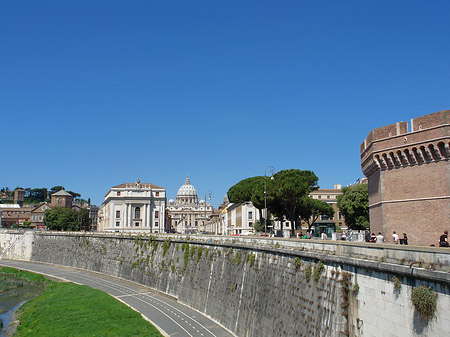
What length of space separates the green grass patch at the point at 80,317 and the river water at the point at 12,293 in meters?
1.47

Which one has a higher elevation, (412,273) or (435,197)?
(435,197)

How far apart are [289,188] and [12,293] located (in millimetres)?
34311

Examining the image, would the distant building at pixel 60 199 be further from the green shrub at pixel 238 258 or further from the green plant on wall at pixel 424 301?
the green plant on wall at pixel 424 301

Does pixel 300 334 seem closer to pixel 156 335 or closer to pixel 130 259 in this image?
pixel 156 335

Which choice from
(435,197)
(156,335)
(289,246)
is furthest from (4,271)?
(435,197)

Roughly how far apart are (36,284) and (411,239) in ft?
149

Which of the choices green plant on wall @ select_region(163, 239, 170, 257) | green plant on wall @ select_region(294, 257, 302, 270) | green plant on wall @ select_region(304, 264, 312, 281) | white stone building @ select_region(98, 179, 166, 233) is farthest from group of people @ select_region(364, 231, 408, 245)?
white stone building @ select_region(98, 179, 166, 233)

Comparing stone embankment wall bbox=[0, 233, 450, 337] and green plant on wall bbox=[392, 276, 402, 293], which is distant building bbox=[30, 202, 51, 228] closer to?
stone embankment wall bbox=[0, 233, 450, 337]

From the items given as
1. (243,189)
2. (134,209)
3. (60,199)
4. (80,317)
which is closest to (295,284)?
(80,317)

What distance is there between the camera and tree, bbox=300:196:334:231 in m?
70.2

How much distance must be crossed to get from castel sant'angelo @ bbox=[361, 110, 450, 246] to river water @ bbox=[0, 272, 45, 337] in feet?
98.9

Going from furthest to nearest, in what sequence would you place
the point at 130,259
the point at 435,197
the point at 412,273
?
the point at 130,259
the point at 435,197
the point at 412,273

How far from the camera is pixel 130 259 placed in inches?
2096

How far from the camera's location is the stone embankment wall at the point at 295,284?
528 inches
